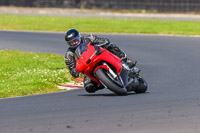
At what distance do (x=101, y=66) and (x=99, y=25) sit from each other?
939 inches

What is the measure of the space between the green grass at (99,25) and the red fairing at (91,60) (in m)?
18.8

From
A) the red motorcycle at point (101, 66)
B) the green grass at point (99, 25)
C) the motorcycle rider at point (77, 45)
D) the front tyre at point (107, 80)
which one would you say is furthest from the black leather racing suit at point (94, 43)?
the green grass at point (99, 25)

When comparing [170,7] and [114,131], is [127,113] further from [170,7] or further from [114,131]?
[170,7]

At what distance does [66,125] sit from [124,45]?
16910mm

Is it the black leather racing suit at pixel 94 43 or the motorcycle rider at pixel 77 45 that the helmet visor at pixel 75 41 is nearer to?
the motorcycle rider at pixel 77 45

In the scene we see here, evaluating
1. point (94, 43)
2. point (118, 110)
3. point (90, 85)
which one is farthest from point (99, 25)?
point (118, 110)

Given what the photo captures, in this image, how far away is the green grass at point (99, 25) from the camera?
31.0 metres

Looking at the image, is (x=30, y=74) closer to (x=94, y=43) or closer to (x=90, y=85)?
(x=90, y=85)

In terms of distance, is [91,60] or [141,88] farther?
[141,88]

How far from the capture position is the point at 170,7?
4075cm

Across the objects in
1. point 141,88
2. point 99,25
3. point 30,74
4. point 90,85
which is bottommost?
point 99,25

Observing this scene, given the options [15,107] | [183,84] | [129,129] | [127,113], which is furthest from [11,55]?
[129,129]

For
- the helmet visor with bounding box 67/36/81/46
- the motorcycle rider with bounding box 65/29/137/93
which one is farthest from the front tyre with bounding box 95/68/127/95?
the helmet visor with bounding box 67/36/81/46

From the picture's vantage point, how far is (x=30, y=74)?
15.0 metres
